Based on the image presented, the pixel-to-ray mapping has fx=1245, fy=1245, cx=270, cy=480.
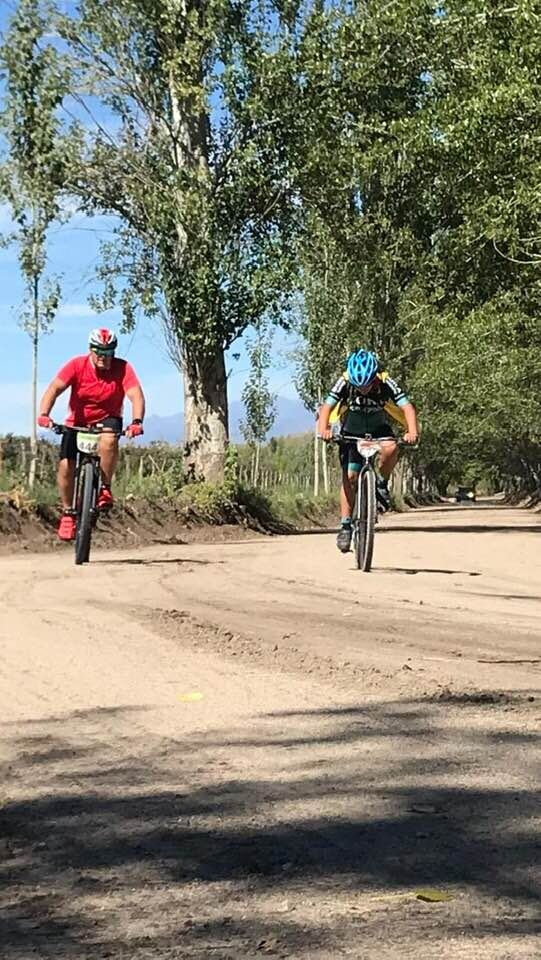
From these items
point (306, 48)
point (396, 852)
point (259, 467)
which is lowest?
point (396, 852)

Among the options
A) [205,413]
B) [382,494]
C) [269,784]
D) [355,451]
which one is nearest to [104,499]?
[355,451]

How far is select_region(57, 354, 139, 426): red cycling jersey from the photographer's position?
39.2ft

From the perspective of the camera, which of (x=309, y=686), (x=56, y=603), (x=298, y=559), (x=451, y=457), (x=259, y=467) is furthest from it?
(x=451, y=457)

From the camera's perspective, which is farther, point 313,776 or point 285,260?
point 285,260

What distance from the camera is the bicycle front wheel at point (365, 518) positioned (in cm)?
1163

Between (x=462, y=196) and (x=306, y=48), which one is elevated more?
(x=306, y=48)

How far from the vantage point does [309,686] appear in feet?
18.2

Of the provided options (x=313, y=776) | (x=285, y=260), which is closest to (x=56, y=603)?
(x=313, y=776)

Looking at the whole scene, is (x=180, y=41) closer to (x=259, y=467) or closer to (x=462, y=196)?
(x=462, y=196)

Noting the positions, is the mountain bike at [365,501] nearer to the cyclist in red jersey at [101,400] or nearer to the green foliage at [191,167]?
the cyclist in red jersey at [101,400]

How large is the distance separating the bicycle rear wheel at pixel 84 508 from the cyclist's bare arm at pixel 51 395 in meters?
0.63

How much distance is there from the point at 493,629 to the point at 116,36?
61.6ft

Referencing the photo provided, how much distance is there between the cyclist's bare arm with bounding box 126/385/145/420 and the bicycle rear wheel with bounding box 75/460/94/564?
2.13 feet

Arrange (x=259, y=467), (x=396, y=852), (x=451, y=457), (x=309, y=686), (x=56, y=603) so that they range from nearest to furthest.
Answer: (x=396, y=852), (x=309, y=686), (x=56, y=603), (x=259, y=467), (x=451, y=457)
